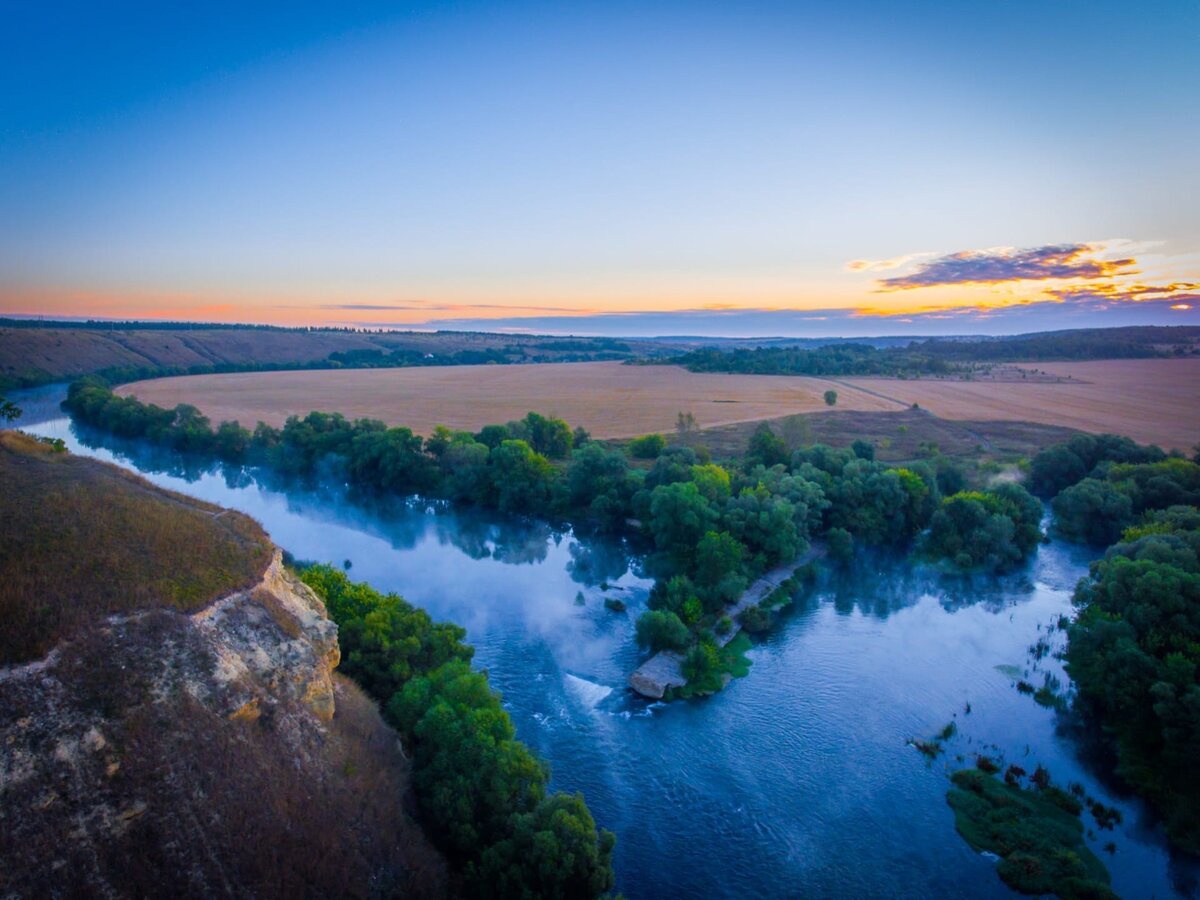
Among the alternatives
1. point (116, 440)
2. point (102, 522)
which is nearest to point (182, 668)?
point (102, 522)

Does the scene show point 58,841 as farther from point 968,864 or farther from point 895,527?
point 895,527

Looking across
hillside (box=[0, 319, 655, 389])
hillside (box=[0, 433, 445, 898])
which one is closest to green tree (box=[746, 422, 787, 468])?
hillside (box=[0, 433, 445, 898])

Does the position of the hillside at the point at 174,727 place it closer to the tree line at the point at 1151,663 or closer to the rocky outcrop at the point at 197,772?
the rocky outcrop at the point at 197,772

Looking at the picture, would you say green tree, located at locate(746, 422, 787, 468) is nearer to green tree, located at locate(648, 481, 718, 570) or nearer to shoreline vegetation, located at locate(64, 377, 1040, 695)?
shoreline vegetation, located at locate(64, 377, 1040, 695)

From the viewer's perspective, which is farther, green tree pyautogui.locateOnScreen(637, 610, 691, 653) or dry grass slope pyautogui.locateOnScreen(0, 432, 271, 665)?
green tree pyautogui.locateOnScreen(637, 610, 691, 653)

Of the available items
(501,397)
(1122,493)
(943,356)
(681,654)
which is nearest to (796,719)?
(681,654)

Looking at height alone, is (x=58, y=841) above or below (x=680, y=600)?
above

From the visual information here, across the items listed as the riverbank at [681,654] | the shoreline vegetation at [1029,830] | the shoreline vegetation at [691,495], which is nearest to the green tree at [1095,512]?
the shoreline vegetation at [691,495]
